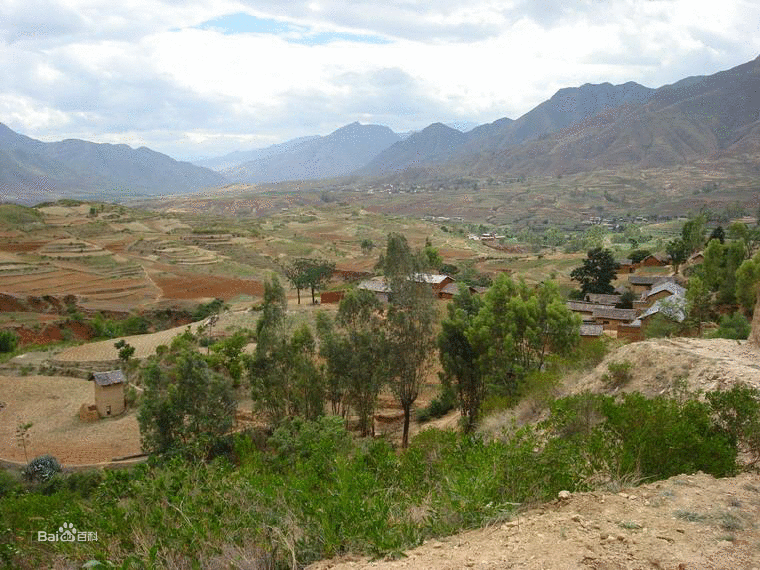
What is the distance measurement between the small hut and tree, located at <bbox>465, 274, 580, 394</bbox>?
17.2m

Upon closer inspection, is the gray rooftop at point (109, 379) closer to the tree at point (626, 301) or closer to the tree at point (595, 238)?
the tree at point (626, 301)

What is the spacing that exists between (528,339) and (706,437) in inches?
374

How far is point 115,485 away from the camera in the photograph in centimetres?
730

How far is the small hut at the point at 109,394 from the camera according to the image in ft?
83.5

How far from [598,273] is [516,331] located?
30667 millimetres

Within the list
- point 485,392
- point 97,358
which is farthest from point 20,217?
point 485,392

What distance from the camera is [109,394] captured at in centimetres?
2567

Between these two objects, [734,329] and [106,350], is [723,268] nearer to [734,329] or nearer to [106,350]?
[734,329]

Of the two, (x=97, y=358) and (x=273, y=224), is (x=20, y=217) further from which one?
(x=97, y=358)

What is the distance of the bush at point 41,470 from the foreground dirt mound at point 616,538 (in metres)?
16.9

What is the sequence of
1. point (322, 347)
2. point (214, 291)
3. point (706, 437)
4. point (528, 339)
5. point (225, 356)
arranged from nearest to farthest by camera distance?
point (706, 437), point (528, 339), point (322, 347), point (225, 356), point (214, 291)

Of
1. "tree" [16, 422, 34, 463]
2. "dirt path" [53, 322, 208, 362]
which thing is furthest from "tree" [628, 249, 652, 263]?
"tree" [16, 422, 34, 463]

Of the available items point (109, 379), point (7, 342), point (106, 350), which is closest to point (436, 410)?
point (109, 379)

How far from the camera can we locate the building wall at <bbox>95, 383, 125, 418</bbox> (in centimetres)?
2548
